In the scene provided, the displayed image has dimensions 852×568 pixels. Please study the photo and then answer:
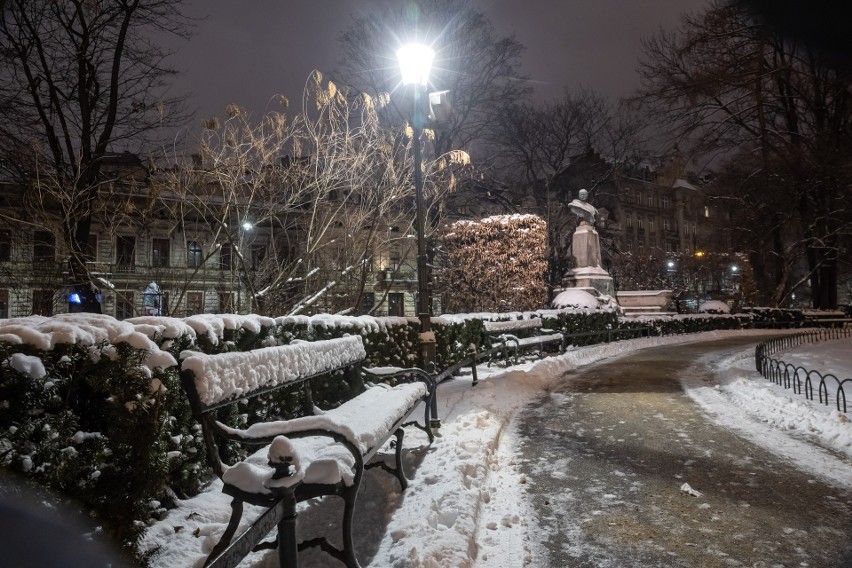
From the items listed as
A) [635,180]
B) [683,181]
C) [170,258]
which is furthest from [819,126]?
[683,181]

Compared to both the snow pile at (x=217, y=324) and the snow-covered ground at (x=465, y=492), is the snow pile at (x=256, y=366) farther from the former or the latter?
the snow-covered ground at (x=465, y=492)

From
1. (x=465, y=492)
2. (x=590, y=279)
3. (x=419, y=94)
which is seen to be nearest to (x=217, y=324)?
(x=465, y=492)

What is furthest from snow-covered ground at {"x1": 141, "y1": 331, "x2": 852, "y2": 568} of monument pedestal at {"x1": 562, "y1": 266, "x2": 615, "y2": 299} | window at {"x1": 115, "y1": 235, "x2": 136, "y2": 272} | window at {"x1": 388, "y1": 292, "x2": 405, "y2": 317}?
window at {"x1": 388, "y1": 292, "x2": 405, "y2": 317}

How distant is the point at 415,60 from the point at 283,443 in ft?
21.8

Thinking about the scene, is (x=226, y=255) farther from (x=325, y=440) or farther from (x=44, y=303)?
(x=325, y=440)

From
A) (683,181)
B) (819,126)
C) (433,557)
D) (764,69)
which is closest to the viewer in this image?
(433,557)

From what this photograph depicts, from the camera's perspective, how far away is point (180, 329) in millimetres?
3553

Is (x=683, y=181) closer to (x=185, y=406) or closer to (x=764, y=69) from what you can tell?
(x=764, y=69)

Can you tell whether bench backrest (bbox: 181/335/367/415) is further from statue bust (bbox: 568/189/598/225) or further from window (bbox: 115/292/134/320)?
statue bust (bbox: 568/189/598/225)

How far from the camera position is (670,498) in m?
4.08

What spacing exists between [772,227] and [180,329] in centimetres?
4072

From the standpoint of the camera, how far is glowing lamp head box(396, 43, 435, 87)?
773 centimetres

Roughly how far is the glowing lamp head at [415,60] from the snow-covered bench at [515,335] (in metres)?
6.17

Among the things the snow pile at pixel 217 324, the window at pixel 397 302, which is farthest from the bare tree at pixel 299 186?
the window at pixel 397 302
